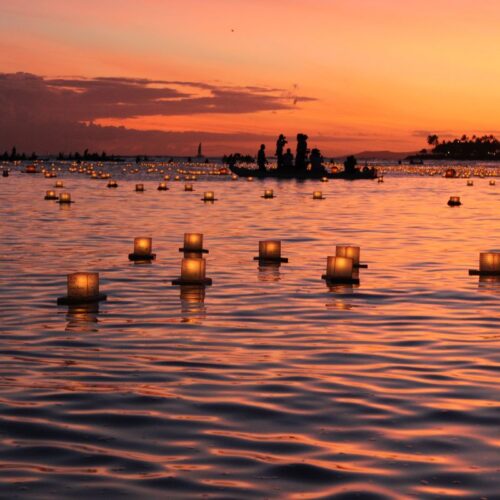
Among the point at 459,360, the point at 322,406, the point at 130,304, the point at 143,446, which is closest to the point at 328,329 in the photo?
the point at 459,360

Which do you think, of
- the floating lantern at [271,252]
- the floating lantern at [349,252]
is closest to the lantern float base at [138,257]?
the floating lantern at [271,252]

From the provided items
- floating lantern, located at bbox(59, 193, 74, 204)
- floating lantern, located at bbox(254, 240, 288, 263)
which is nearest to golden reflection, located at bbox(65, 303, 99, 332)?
floating lantern, located at bbox(254, 240, 288, 263)

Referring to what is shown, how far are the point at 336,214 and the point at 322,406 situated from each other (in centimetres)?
3500

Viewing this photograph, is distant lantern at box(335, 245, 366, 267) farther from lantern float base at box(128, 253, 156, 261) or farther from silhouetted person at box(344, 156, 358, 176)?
silhouetted person at box(344, 156, 358, 176)

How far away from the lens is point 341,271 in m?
20.5

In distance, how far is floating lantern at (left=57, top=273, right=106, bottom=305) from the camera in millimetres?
16844

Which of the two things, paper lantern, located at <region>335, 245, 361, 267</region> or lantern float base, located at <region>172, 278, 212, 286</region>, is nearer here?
lantern float base, located at <region>172, 278, 212, 286</region>

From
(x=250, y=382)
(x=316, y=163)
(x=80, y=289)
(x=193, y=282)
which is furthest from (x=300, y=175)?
(x=250, y=382)

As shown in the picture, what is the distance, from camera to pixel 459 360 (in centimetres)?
1255

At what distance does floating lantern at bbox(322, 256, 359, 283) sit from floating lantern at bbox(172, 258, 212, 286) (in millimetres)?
2574

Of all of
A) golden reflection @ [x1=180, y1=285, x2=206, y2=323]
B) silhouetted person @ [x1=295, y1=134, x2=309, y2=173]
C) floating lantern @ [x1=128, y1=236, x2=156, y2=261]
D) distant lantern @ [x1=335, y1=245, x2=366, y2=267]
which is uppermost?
silhouetted person @ [x1=295, y1=134, x2=309, y2=173]

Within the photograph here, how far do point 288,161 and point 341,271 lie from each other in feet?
294

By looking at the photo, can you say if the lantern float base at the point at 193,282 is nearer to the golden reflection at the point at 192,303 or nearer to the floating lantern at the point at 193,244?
the golden reflection at the point at 192,303

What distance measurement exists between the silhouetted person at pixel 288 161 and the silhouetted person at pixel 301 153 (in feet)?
2.65
